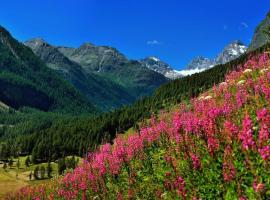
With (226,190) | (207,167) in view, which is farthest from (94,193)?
(226,190)

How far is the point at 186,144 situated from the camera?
42.4 ft

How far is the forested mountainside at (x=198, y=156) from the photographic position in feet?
30.4

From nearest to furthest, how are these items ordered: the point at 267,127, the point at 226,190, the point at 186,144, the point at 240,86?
the point at 267,127, the point at 226,190, the point at 186,144, the point at 240,86

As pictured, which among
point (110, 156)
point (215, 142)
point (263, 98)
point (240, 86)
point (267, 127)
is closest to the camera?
point (267, 127)

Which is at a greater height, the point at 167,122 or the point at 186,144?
the point at 167,122

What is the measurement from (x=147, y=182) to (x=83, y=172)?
7579 millimetres

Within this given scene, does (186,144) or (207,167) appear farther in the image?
(186,144)

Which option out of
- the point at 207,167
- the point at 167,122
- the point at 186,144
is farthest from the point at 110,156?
the point at 207,167

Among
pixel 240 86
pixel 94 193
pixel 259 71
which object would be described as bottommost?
pixel 94 193

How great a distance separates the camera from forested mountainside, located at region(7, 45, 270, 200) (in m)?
9.26

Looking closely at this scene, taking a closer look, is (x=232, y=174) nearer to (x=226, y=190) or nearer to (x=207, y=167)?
(x=226, y=190)

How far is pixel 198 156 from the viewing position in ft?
38.0

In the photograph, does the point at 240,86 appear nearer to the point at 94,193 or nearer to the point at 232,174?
the point at 94,193

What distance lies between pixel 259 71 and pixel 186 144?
326 inches
